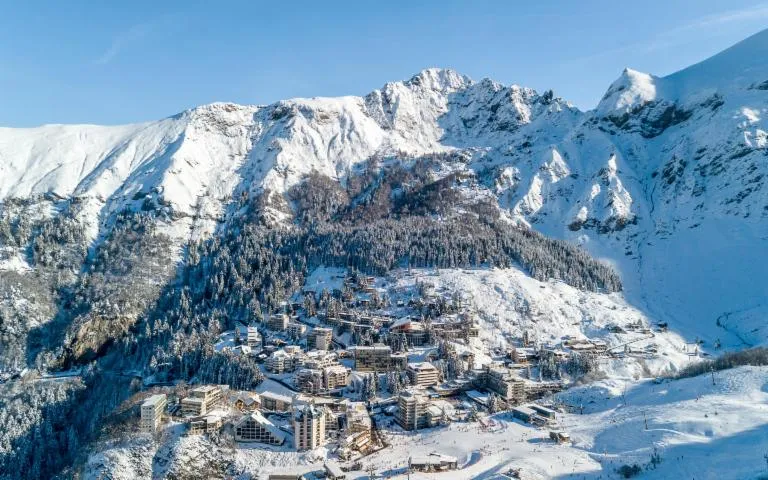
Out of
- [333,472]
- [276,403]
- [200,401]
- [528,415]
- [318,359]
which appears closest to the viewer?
[333,472]

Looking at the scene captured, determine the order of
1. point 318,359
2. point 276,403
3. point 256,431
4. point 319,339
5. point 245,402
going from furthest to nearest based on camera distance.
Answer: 1. point 319,339
2. point 318,359
3. point 276,403
4. point 245,402
5. point 256,431

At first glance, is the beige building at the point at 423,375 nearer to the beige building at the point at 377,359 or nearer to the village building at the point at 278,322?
the beige building at the point at 377,359

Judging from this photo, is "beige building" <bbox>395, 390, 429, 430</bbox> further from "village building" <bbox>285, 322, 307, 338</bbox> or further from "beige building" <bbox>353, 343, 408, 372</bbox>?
"village building" <bbox>285, 322, 307, 338</bbox>

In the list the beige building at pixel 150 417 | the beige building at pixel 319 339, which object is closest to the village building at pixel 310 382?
the beige building at pixel 319 339

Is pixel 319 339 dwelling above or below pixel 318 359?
above

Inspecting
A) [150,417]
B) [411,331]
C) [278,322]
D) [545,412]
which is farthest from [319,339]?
[545,412]

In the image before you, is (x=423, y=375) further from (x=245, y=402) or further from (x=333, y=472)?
(x=333, y=472)

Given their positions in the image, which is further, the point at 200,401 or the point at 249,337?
the point at 249,337

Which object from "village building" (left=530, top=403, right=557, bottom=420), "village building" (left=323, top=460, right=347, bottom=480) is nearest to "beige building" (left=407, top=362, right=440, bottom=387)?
"village building" (left=530, top=403, right=557, bottom=420)
